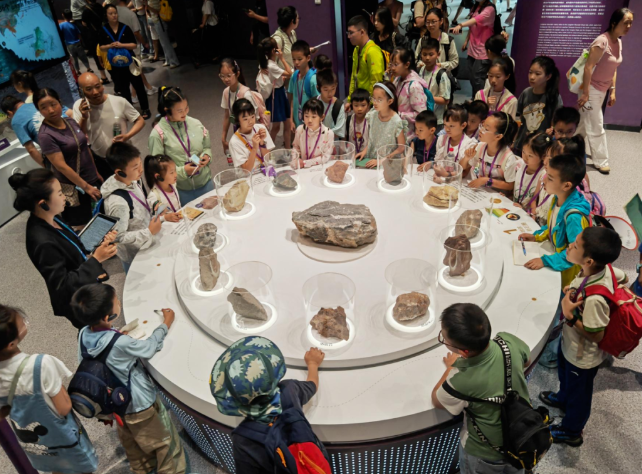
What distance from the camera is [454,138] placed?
165 inches

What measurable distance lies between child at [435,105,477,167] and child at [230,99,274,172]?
63.2 inches

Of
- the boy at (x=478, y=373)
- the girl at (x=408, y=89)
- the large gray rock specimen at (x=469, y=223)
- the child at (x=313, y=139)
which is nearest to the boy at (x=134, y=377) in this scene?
the boy at (x=478, y=373)

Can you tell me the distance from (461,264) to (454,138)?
1.63 metres

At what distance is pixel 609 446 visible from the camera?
2877mm

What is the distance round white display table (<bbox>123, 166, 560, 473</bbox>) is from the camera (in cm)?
237

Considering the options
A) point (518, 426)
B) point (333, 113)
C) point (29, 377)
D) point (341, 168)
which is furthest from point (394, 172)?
point (29, 377)

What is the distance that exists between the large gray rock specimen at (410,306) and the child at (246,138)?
7.19 feet

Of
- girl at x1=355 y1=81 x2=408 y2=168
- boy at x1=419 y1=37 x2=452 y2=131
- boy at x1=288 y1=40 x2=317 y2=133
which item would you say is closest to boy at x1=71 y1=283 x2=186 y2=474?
girl at x1=355 y1=81 x2=408 y2=168

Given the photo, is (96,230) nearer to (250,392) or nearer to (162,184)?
(162,184)

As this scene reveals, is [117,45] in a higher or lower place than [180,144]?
higher

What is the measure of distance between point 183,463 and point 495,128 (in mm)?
3225

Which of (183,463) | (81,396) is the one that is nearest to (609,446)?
(183,463)

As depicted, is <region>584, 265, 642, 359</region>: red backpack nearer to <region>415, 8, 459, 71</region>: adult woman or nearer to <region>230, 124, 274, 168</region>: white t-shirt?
<region>230, 124, 274, 168</region>: white t-shirt

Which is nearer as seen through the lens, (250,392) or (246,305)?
(250,392)
